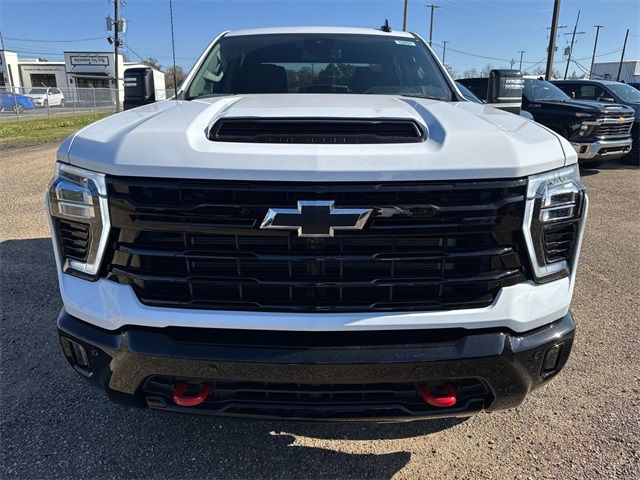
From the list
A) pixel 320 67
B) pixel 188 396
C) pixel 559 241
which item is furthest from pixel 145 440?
pixel 320 67

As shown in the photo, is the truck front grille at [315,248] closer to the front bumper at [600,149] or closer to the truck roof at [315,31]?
the truck roof at [315,31]

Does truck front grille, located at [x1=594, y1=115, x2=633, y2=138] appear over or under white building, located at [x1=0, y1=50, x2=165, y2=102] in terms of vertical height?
over

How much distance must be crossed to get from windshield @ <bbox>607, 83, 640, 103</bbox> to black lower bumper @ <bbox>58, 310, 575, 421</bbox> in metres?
12.5

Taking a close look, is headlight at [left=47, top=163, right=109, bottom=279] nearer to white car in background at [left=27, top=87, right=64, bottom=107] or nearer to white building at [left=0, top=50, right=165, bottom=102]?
white car in background at [left=27, top=87, right=64, bottom=107]

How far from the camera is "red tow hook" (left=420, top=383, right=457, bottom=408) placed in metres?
1.93

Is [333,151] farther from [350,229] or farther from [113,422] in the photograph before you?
[113,422]

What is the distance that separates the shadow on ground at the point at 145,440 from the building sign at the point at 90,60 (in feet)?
216

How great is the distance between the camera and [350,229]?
5.86 ft

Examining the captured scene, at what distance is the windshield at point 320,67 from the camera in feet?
11.1

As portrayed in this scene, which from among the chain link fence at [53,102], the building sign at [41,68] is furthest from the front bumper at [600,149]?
Result: the building sign at [41,68]

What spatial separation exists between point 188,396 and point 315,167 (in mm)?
1038

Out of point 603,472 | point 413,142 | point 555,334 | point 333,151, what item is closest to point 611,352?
point 603,472

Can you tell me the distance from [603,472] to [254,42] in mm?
3452

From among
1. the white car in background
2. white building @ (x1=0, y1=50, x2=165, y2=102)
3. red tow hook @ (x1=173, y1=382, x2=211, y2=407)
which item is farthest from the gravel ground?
white building @ (x1=0, y1=50, x2=165, y2=102)
